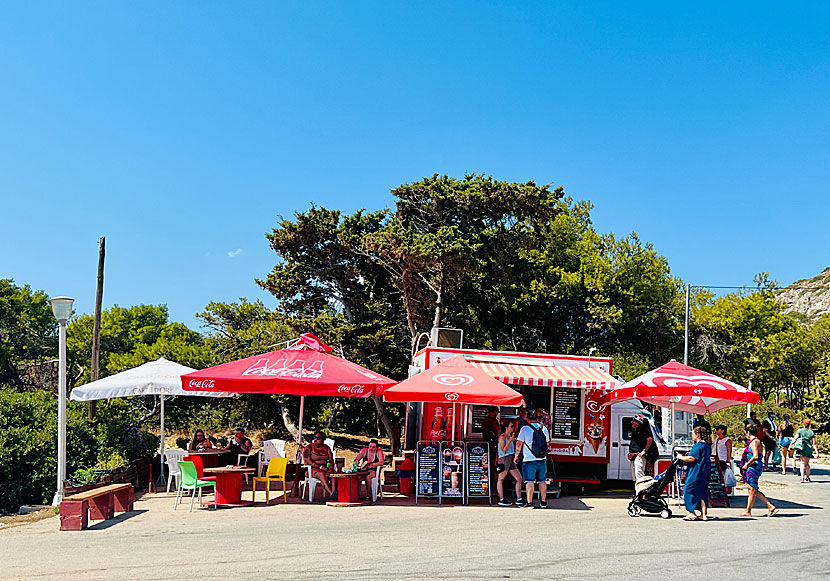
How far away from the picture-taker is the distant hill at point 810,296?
378 ft

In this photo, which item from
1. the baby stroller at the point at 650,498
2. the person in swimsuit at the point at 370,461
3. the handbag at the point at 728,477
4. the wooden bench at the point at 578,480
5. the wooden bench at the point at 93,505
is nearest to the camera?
the wooden bench at the point at 93,505

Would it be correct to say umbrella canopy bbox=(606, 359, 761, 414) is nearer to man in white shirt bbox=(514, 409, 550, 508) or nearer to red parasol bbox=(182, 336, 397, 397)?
man in white shirt bbox=(514, 409, 550, 508)

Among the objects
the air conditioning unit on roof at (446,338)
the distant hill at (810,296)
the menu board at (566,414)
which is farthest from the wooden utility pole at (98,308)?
the distant hill at (810,296)

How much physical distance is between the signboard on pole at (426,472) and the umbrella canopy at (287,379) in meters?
1.39

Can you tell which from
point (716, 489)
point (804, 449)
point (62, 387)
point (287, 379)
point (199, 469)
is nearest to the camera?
point (199, 469)

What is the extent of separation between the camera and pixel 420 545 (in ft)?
32.2

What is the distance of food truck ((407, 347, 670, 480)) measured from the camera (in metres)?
16.5

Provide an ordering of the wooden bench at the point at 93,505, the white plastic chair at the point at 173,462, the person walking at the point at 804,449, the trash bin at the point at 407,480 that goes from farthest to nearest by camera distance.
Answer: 1. the person walking at the point at 804,449
2. the trash bin at the point at 407,480
3. the white plastic chair at the point at 173,462
4. the wooden bench at the point at 93,505

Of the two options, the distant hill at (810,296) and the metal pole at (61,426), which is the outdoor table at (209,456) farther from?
the distant hill at (810,296)

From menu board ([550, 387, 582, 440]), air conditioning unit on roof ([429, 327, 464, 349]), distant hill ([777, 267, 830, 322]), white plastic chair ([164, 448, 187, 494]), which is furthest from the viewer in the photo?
distant hill ([777, 267, 830, 322])

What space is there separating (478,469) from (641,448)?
3416mm

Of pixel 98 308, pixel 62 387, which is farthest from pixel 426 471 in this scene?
pixel 98 308

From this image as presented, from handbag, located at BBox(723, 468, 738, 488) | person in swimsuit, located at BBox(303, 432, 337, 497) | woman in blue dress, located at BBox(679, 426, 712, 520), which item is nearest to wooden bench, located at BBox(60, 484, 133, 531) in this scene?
person in swimsuit, located at BBox(303, 432, 337, 497)

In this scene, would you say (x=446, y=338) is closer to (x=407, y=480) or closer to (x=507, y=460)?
(x=407, y=480)
